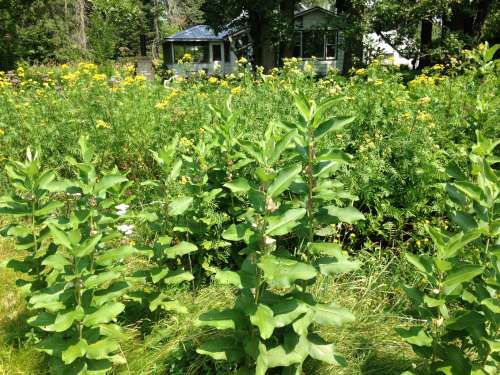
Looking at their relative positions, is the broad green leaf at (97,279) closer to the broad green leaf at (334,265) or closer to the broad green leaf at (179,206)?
the broad green leaf at (179,206)

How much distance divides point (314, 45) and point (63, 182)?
28.6 m

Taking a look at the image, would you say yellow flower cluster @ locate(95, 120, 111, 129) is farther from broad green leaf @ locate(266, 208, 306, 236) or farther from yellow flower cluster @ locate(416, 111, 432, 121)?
broad green leaf @ locate(266, 208, 306, 236)

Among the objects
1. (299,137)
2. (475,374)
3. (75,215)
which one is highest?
(299,137)

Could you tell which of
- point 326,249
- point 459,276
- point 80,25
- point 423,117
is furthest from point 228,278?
point 80,25

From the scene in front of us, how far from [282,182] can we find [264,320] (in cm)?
55

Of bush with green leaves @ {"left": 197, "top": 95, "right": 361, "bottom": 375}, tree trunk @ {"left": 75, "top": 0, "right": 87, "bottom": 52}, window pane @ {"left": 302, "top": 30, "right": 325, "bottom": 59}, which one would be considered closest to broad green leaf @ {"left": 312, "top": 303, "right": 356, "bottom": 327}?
bush with green leaves @ {"left": 197, "top": 95, "right": 361, "bottom": 375}

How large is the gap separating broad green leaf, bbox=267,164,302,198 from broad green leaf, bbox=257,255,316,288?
262 millimetres

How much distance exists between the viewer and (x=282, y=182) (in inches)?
72.1

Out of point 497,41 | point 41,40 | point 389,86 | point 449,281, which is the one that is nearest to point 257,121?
point 389,86

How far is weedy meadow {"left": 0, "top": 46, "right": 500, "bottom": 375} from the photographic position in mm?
1862

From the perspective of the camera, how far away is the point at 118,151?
4.92 meters

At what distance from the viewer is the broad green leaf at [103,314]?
1.95 meters

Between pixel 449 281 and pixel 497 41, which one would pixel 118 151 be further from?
pixel 497 41

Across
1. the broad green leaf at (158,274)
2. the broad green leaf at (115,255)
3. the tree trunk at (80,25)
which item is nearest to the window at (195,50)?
the tree trunk at (80,25)
